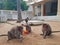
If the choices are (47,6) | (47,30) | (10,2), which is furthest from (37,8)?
(47,30)

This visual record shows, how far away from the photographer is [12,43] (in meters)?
3.56

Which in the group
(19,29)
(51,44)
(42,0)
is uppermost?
(42,0)

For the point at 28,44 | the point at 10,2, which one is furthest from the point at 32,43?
the point at 10,2

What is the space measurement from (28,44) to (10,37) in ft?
2.19

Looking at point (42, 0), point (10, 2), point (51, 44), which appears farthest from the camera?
point (10, 2)

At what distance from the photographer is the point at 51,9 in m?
16.4

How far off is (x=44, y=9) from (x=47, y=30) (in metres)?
11.8

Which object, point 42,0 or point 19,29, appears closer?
point 19,29

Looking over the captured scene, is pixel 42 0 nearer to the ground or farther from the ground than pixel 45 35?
farther from the ground

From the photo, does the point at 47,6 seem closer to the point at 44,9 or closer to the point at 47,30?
the point at 44,9

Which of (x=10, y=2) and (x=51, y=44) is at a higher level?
(x=10, y=2)

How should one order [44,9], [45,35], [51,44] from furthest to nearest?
[44,9], [45,35], [51,44]

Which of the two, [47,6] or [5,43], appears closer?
[5,43]

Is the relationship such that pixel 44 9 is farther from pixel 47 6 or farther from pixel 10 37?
pixel 10 37
